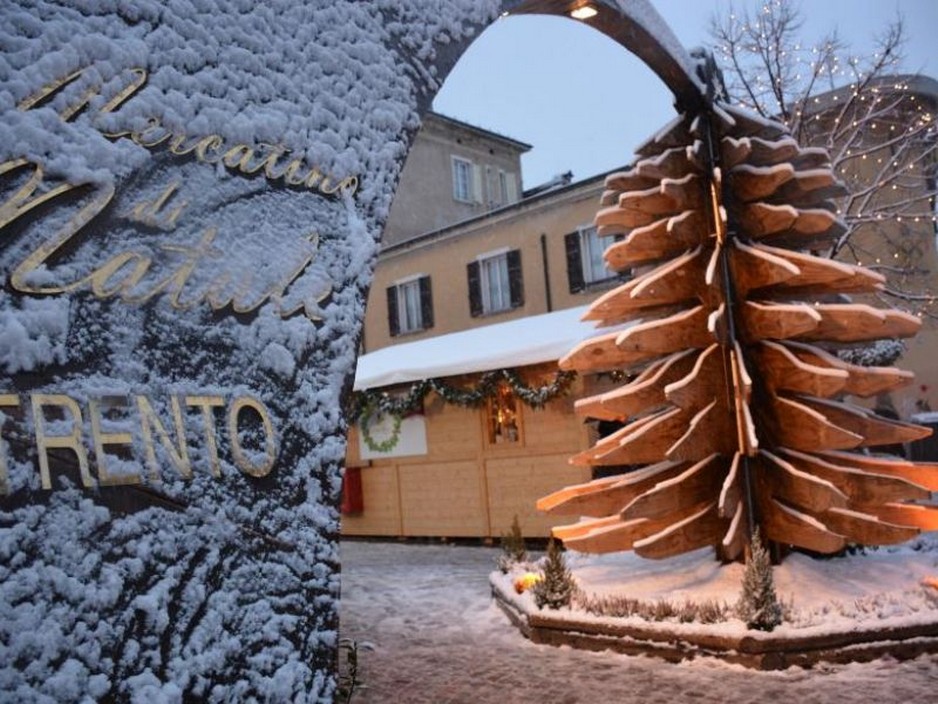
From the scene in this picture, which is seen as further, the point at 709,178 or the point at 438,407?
the point at 438,407

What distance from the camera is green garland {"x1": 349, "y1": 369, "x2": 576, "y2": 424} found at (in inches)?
462

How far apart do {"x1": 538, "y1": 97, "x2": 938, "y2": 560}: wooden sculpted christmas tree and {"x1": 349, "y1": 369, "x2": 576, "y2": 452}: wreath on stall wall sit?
418 centimetres

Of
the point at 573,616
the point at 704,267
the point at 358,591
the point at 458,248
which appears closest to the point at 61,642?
the point at 573,616

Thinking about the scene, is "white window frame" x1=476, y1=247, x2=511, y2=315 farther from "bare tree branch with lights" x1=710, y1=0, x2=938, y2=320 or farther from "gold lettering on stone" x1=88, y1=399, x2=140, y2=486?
"gold lettering on stone" x1=88, y1=399, x2=140, y2=486

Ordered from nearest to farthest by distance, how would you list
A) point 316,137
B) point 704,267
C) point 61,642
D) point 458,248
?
point 61,642
point 316,137
point 704,267
point 458,248

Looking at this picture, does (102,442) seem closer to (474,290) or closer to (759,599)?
(759,599)

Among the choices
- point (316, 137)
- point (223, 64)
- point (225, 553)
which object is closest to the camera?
point (225, 553)

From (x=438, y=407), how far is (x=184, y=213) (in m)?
11.7

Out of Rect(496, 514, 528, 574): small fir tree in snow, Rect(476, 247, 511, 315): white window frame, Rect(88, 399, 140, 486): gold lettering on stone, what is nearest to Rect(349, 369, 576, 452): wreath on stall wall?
Rect(496, 514, 528, 574): small fir tree in snow

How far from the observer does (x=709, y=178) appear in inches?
286

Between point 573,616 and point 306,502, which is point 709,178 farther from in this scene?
point 306,502

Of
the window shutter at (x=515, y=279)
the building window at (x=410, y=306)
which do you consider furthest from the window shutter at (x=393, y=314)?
the window shutter at (x=515, y=279)

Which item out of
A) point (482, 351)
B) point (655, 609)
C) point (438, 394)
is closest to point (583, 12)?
point (655, 609)

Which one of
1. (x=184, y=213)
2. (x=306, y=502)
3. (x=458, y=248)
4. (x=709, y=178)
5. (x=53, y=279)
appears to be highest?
(x=458, y=248)
